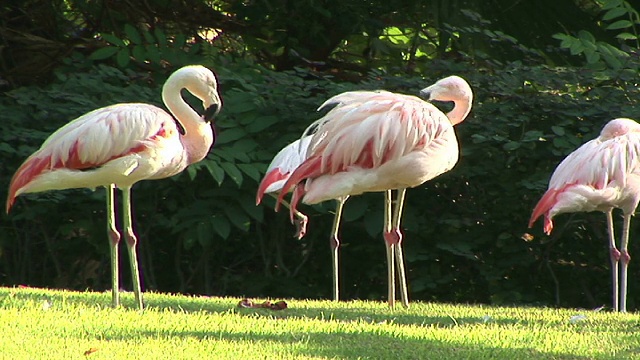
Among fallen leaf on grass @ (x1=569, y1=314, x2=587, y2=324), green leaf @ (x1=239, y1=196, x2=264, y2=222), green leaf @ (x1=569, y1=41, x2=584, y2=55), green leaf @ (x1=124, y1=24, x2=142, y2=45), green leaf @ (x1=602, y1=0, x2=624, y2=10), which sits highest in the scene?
green leaf @ (x1=602, y1=0, x2=624, y2=10)

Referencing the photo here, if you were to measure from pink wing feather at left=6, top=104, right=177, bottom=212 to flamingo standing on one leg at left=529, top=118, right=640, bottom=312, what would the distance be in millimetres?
2673

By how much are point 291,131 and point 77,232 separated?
6.49ft

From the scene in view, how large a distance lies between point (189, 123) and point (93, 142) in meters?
0.83

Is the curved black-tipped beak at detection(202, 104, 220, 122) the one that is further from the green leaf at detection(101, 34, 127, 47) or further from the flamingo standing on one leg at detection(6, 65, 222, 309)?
the green leaf at detection(101, 34, 127, 47)

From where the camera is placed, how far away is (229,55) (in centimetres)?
1017

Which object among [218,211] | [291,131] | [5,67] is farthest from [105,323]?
[5,67]

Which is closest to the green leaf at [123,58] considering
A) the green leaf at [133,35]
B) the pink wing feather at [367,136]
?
the green leaf at [133,35]

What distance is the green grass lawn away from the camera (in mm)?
4559

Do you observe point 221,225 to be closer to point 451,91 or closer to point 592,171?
point 451,91

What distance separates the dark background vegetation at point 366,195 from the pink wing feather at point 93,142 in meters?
1.95

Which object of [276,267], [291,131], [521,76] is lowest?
[276,267]

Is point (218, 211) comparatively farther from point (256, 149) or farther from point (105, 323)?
point (105, 323)

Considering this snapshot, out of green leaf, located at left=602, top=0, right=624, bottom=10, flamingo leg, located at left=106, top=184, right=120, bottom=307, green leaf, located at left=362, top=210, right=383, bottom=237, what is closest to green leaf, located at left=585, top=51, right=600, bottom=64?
green leaf, located at left=602, top=0, right=624, bottom=10

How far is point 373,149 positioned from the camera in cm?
608
